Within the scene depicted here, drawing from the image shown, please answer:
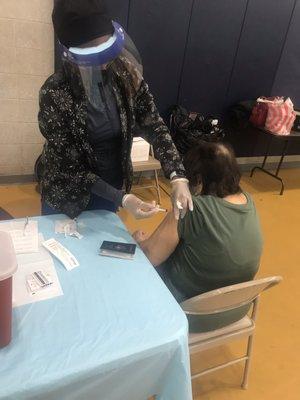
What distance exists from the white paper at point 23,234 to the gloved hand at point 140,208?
36cm

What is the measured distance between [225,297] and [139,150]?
1.92m

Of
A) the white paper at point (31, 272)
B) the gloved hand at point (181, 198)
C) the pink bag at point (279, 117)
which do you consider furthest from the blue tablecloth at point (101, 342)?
the pink bag at point (279, 117)

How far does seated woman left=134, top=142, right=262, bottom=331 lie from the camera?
1195mm

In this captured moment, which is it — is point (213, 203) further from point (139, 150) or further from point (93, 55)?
point (139, 150)

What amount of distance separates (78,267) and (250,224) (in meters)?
0.61

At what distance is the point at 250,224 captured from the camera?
4.04 feet

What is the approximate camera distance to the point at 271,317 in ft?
6.66

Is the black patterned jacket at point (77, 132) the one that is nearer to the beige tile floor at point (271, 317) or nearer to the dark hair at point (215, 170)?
the dark hair at point (215, 170)

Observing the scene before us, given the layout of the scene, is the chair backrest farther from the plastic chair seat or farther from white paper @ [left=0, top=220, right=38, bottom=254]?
white paper @ [left=0, top=220, right=38, bottom=254]

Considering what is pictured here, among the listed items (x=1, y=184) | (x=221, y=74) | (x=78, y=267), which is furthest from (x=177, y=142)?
(x=78, y=267)

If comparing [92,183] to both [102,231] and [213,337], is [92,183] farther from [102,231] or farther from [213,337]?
[213,337]

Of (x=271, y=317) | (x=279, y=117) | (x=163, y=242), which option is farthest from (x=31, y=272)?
(x=279, y=117)

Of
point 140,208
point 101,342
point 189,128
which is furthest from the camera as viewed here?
point 189,128

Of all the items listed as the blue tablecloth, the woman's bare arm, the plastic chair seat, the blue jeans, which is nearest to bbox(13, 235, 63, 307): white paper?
the blue tablecloth
